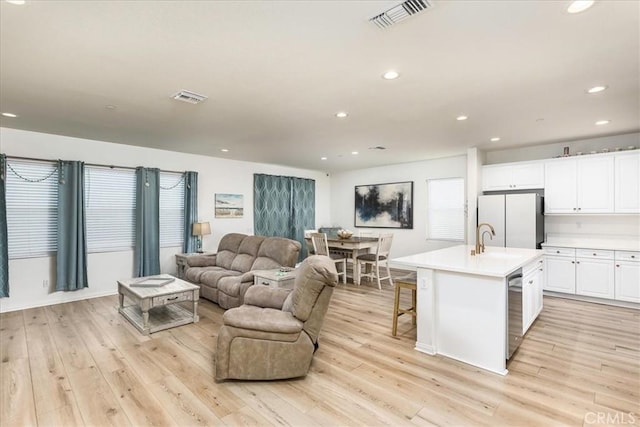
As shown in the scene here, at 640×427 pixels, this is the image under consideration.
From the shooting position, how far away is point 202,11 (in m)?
1.83

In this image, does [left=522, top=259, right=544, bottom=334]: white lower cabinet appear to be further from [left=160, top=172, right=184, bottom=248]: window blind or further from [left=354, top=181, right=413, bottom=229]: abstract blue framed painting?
[left=160, top=172, right=184, bottom=248]: window blind

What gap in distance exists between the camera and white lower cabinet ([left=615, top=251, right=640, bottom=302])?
4297 millimetres

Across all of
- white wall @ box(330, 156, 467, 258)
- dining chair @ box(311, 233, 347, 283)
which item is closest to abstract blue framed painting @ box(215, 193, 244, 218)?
dining chair @ box(311, 233, 347, 283)

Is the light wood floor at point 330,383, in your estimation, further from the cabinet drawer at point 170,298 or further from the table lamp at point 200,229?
the table lamp at point 200,229

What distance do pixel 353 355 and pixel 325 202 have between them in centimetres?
605

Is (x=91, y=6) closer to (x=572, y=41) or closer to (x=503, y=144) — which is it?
(x=572, y=41)

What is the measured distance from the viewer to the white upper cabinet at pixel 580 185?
15.3 ft

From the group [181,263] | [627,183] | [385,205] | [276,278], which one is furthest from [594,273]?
[181,263]

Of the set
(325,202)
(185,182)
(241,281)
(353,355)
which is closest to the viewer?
(353,355)

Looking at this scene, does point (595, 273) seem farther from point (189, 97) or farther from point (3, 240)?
point (3, 240)

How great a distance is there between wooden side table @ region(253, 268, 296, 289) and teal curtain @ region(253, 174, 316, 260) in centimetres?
307

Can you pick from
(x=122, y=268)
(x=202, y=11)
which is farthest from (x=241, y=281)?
(x=202, y=11)

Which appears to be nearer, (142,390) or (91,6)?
(91,6)

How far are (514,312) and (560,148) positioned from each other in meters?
3.91
